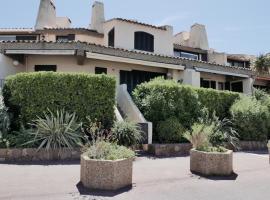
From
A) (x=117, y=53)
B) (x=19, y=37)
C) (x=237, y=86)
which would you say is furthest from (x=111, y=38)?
(x=237, y=86)

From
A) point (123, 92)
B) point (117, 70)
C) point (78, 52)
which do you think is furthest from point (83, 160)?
point (117, 70)

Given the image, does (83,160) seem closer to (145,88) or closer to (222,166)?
(222,166)

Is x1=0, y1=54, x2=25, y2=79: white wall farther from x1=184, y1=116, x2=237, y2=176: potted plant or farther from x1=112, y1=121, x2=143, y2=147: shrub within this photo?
x1=184, y1=116, x2=237, y2=176: potted plant

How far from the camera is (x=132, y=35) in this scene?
961 inches

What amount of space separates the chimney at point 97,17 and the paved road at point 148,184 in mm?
19679

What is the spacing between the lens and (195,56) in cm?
3155

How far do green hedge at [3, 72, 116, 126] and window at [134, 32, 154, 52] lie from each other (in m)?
11.9

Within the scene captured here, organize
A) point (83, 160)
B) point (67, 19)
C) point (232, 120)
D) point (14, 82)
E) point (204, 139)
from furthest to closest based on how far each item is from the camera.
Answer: point (67, 19), point (232, 120), point (14, 82), point (204, 139), point (83, 160)

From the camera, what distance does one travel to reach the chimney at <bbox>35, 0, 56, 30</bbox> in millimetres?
27930

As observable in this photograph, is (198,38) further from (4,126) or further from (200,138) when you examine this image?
(4,126)

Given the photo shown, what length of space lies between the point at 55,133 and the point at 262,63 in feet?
82.4

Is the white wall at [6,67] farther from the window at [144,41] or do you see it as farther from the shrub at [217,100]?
the shrub at [217,100]

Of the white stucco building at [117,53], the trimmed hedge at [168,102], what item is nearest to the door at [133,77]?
the white stucco building at [117,53]

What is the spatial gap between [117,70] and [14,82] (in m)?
9.07
